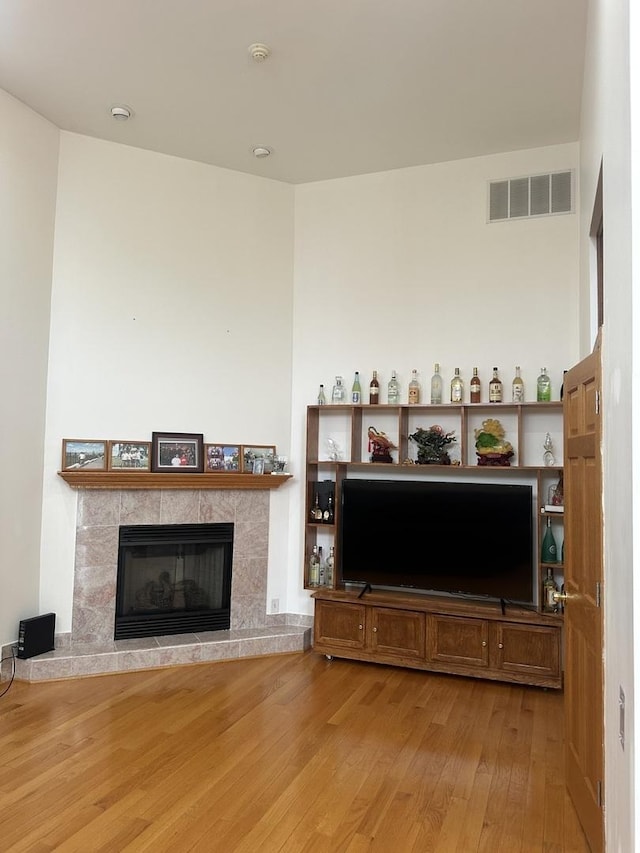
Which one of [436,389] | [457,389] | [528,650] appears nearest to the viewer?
[528,650]

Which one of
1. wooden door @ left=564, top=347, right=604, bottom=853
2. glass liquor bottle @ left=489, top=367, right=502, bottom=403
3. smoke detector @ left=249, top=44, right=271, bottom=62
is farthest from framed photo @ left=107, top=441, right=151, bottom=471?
wooden door @ left=564, top=347, right=604, bottom=853

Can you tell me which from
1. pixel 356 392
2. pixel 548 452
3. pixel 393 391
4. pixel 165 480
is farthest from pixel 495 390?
pixel 165 480

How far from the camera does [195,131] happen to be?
4.32 m

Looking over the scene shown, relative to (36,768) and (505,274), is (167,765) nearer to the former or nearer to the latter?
(36,768)

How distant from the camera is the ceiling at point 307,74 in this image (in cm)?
313

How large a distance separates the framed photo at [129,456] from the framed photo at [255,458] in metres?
0.76

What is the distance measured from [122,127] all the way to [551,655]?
4.68m

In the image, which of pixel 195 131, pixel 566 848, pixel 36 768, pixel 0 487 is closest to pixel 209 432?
pixel 0 487

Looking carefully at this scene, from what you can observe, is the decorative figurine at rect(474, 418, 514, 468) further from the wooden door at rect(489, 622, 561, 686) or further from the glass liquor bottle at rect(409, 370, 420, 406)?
the wooden door at rect(489, 622, 561, 686)

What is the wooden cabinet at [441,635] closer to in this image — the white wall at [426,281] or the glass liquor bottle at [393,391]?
the white wall at [426,281]

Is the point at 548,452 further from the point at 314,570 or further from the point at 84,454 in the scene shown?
the point at 84,454

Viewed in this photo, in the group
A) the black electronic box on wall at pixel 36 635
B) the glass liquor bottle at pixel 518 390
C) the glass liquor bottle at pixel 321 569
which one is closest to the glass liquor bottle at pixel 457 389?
the glass liquor bottle at pixel 518 390

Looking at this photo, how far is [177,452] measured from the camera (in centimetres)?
459

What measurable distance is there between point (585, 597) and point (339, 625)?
7.76 feet
